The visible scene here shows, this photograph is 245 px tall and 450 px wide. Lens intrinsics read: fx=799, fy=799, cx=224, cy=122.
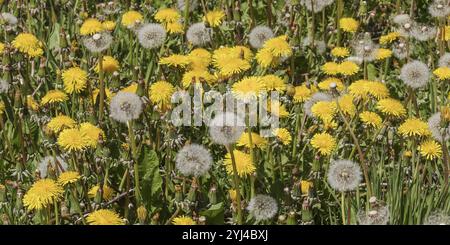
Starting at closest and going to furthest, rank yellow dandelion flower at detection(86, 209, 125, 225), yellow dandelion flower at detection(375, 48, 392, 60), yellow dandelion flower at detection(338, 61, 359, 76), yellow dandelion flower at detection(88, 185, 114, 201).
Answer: yellow dandelion flower at detection(86, 209, 125, 225), yellow dandelion flower at detection(88, 185, 114, 201), yellow dandelion flower at detection(338, 61, 359, 76), yellow dandelion flower at detection(375, 48, 392, 60)

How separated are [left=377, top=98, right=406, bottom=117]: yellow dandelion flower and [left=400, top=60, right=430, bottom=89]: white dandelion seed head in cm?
27

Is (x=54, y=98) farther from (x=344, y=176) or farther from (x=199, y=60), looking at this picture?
(x=344, y=176)

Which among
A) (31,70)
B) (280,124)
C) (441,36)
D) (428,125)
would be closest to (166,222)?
(280,124)

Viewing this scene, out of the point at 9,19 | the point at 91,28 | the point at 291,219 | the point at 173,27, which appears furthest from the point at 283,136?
the point at 9,19

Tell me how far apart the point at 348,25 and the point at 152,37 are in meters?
1.09

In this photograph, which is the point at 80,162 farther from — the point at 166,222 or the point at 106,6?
the point at 106,6

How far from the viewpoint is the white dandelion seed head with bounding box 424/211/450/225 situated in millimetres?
2580

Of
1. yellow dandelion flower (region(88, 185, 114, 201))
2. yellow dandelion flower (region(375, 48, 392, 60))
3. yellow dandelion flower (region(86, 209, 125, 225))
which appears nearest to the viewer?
yellow dandelion flower (region(86, 209, 125, 225))

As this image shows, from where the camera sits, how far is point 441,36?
12.5ft

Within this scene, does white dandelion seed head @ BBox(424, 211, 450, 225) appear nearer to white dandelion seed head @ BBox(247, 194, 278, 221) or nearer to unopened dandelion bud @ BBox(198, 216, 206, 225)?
white dandelion seed head @ BBox(247, 194, 278, 221)

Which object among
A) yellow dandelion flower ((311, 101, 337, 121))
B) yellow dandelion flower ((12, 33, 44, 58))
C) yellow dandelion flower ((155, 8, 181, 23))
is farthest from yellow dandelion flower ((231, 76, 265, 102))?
yellow dandelion flower ((12, 33, 44, 58))

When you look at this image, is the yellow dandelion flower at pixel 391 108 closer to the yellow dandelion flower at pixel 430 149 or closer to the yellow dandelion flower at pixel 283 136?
the yellow dandelion flower at pixel 430 149

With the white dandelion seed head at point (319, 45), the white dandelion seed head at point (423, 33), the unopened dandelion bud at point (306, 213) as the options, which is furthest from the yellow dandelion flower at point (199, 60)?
the white dandelion seed head at point (423, 33)

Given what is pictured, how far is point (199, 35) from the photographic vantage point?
149 inches
